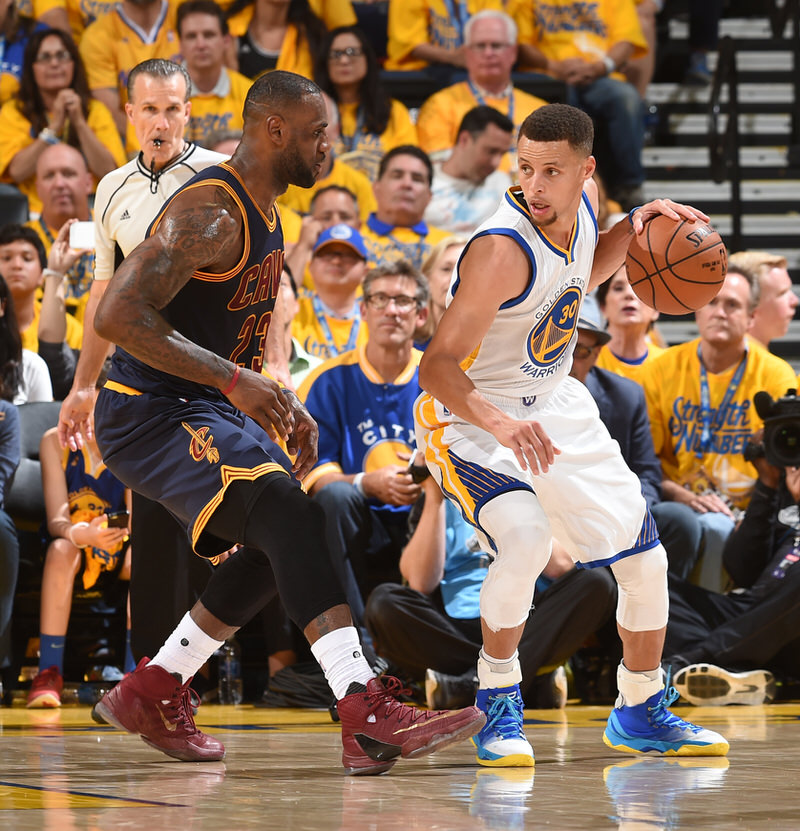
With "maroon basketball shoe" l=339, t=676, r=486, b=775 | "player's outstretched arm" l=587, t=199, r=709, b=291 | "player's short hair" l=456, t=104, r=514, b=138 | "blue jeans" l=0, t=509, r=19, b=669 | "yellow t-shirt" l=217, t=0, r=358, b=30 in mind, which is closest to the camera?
"maroon basketball shoe" l=339, t=676, r=486, b=775

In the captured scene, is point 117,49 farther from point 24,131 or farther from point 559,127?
point 559,127

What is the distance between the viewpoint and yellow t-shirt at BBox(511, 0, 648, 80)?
32.5 feet

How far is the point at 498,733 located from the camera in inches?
136

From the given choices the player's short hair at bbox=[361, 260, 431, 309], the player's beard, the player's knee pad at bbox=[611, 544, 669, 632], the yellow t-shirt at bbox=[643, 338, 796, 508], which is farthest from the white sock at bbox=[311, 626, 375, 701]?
the yellow t-shirt at bbox=[643, 338, 796, 508]

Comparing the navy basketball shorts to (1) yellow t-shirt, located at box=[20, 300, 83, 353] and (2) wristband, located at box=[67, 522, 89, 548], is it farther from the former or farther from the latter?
(1) yellow t-shirt, located at box=[20, 300, 83, 353]

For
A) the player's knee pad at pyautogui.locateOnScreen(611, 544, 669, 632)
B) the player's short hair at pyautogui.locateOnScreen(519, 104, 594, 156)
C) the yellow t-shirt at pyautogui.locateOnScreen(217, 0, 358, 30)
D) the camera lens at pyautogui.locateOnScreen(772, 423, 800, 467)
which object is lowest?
the player's knee pad at pyautogui.locateOnScreen(611, 544, 669, 632)

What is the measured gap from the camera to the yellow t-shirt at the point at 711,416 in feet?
20.4

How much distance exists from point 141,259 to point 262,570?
34.9 inches

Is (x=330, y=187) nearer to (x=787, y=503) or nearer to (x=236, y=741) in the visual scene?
(x=787, y=503)

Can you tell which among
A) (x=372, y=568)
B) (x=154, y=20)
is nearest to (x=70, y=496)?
(x=372, y=568)

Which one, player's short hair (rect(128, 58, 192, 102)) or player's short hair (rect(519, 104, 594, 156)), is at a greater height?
player's short hair (rect(128, 58, 192, 102))

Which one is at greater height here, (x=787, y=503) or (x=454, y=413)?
(x=454, y=413)

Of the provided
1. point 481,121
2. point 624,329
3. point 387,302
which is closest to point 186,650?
point 387,302

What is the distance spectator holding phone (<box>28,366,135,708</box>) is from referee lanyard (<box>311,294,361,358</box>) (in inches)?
67.8
